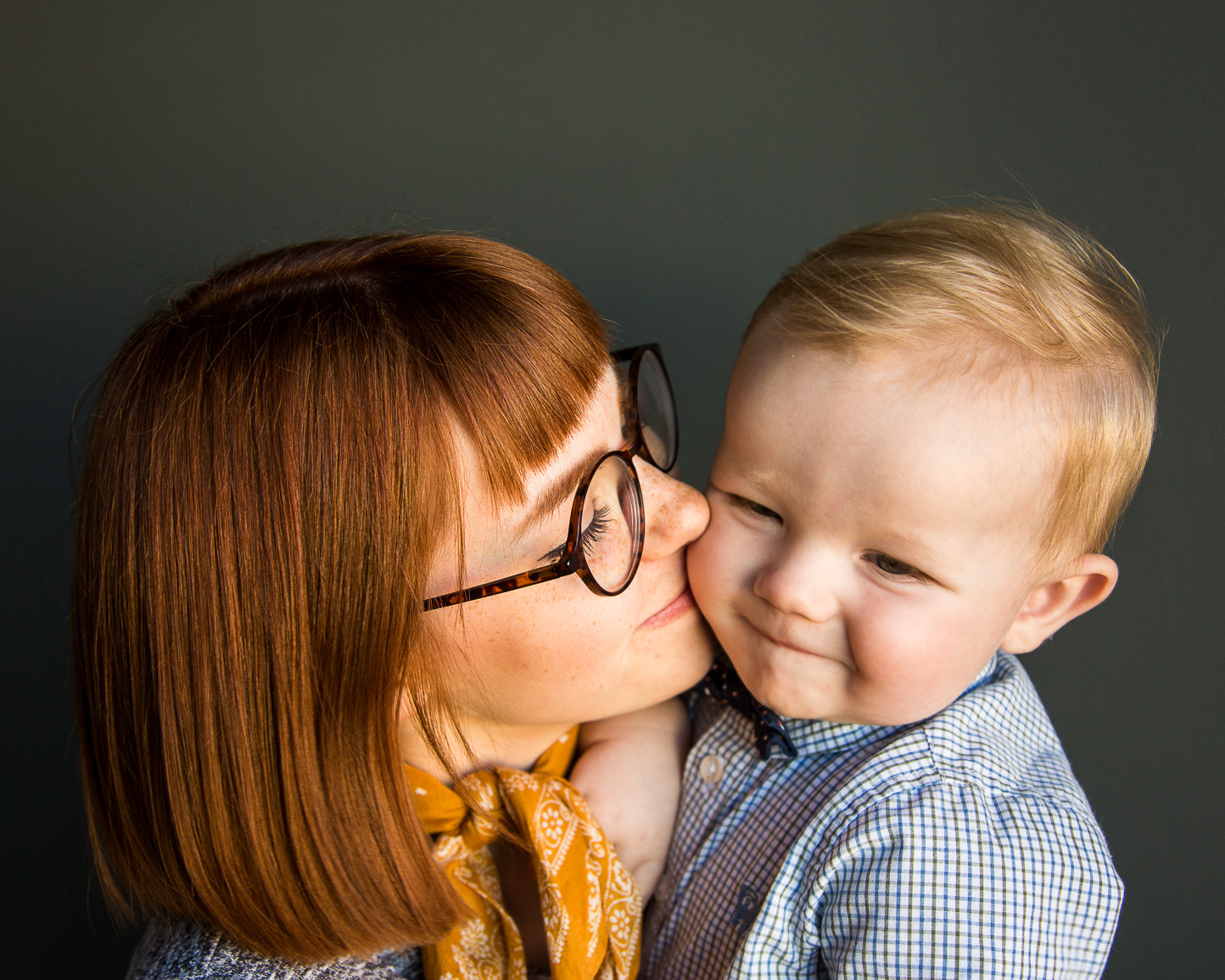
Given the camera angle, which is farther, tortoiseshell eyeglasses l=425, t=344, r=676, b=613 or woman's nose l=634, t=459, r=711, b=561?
woman's nose l=634, t=459, r=711, b=561

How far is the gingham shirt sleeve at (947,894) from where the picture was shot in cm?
107

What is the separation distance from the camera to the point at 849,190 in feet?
5.64

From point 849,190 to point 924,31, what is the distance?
0.29m

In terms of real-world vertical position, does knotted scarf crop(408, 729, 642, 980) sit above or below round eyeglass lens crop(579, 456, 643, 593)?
below

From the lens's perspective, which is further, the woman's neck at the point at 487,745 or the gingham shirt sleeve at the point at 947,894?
the woman's neck at the point at 487,745

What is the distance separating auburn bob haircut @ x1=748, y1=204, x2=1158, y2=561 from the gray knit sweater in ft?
3.51

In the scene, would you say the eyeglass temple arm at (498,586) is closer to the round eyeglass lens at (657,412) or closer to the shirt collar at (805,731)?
the round eyeglass lens at (657,412)

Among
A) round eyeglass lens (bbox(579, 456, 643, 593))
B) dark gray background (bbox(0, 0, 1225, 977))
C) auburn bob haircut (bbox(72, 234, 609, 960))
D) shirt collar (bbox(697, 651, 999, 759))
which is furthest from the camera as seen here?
dark gray background (bbox(0, 0, 1225, 977))

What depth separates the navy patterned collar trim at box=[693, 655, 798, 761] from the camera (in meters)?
1.32

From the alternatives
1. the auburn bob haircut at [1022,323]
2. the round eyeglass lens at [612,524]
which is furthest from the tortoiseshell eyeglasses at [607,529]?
the auburn bob haircut at [1022,323]

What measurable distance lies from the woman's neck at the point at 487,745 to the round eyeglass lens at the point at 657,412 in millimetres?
462

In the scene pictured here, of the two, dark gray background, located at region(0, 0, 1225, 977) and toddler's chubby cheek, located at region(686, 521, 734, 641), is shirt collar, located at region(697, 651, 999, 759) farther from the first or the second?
dark gray background, located at region(0, 0, 1225, 977)

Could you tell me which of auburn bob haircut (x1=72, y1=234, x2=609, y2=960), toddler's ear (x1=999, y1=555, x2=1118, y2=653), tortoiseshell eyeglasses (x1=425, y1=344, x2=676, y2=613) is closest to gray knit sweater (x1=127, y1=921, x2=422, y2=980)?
auburn bob haircut (x1=72, y1=234, x2=609, y2=960)

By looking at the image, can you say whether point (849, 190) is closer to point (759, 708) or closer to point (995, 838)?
point (759, 708)
